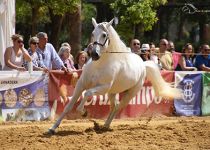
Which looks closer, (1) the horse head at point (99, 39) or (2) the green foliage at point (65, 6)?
(1) the horse head at point (99, 39)

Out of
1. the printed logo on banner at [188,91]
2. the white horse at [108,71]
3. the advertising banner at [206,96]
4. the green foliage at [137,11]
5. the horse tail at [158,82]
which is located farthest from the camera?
the green foliage at [137,11]

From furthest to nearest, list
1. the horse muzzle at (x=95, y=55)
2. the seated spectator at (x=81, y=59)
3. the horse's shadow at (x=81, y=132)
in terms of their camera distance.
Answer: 1. the seated spectator at (x=81, y=59)
2. the horse's shadow at (x=81, y=132)
3. the horse muzzle at (x=95, y=55)

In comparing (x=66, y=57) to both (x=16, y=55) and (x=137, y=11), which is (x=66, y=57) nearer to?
(x=16, y=55)

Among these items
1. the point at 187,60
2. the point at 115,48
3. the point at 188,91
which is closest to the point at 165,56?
the point at 187,60

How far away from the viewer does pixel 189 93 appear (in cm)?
1636

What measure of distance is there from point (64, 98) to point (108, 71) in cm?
312

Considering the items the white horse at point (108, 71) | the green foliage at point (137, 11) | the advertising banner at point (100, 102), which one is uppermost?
the green foliage at point (137, 11)

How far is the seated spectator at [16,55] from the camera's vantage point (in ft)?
44.1

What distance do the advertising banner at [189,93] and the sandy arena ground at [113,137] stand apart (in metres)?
2.77

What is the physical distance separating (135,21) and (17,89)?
7369 mm

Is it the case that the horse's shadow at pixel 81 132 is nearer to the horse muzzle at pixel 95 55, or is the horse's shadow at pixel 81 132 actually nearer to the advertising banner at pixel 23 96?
→ the horse muzzle at pixel 95 55

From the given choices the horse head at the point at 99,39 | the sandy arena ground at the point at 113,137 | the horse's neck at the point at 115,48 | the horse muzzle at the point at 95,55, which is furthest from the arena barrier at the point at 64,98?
the horse muzzle at the point at 95,55

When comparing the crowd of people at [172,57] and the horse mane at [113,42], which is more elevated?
the horse mane at [113,42]

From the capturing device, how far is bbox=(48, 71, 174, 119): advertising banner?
14375 mm
